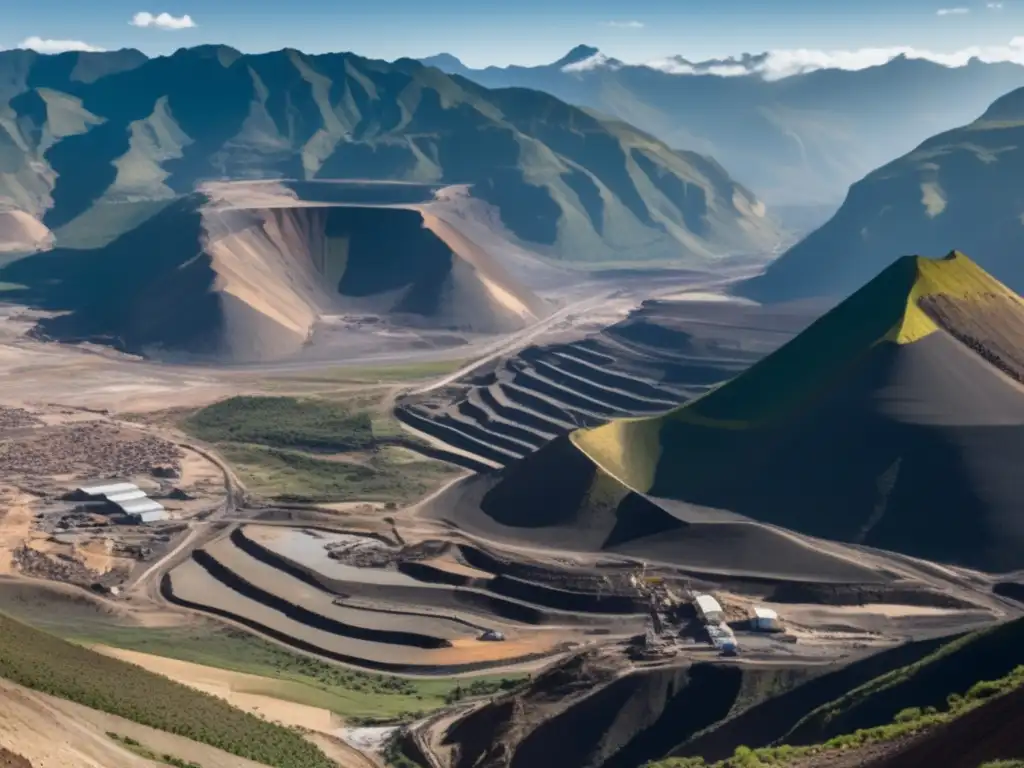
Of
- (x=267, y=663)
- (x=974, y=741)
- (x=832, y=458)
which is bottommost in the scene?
(x=267, y=663)

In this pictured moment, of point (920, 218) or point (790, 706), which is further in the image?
point (920, 218)

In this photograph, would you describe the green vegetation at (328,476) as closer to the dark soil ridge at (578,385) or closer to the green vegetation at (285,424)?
the green vegetation at (285,424)

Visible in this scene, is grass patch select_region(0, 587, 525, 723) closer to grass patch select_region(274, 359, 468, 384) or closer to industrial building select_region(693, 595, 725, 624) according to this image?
industrial building select_region(693, 595, 725, 624)

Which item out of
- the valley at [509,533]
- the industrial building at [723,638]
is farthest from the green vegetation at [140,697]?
the industrial building at [723,638]

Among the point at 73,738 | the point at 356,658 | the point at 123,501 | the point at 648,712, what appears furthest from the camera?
the point at 123,501

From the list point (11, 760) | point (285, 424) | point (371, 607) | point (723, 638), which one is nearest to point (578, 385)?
point (285, 424)

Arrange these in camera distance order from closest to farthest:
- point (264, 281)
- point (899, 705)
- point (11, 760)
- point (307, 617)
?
point (11, 760), point (899, 705), point (307, 617), point (264, 281)

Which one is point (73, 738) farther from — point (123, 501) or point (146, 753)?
point (123, 501)
